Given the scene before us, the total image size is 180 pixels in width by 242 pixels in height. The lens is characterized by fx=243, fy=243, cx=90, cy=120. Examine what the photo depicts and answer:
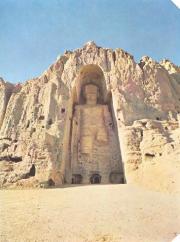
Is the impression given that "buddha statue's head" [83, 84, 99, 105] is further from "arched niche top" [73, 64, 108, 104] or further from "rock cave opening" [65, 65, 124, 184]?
"arched niche top" [73, 64, 108, 104]

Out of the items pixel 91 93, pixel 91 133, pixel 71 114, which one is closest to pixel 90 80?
pixel 91 93

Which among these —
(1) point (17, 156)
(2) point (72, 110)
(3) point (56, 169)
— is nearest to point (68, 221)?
(3) point (56, 169)

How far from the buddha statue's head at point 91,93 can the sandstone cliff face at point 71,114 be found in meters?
0.96

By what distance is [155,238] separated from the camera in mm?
7363

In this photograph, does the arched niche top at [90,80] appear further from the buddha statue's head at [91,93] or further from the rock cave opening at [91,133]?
the buddha statue's head at [91,93]

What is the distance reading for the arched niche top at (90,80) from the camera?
1032 inches

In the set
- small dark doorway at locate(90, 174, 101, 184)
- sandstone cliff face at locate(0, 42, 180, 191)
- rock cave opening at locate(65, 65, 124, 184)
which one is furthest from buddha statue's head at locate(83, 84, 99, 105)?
small dark doorway at locate(90, 174, 101, 184)

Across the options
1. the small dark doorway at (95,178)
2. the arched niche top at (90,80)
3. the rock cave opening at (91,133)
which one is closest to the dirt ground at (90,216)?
the small dark doorway at (95,178)

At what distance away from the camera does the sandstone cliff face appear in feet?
57.0

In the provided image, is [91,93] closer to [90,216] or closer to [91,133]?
[91,133]

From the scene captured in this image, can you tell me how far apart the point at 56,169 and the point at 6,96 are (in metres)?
11.7

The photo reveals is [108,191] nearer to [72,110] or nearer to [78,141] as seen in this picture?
[78,141]

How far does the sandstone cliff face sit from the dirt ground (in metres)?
2.99

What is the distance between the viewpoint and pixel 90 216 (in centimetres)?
976
